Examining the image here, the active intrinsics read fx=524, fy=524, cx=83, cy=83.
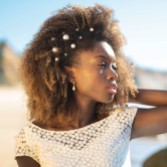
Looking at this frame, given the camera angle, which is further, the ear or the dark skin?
the ear

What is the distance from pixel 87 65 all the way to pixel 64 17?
278mm

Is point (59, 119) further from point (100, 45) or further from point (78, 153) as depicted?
point (100, 45)

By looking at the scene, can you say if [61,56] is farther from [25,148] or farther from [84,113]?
[25,148]

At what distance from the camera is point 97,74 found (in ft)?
7.68

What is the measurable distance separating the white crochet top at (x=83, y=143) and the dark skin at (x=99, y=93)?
5 cm

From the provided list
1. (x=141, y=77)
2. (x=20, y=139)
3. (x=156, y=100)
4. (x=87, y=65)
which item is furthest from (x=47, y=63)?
(x=141, y=77)

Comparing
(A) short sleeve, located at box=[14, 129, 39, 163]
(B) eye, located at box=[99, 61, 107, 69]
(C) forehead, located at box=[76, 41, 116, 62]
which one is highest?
(C) forehead, located at box=[76, 41, 116, 62]

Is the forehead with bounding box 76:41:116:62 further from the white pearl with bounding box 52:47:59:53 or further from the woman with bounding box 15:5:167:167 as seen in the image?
the white pearl with bounding box 52:47:59:53

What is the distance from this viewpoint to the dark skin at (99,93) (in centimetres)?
232

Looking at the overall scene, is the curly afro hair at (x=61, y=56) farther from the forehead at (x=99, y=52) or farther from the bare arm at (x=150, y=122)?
the bare arm at (x=150, y=122)

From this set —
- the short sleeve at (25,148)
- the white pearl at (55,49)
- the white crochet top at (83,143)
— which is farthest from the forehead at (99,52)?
the short sleeve at (25,148)

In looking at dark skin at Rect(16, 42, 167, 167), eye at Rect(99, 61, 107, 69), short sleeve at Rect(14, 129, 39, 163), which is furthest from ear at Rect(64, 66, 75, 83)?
short sleeve at Rect(14, 129, 39, 163)

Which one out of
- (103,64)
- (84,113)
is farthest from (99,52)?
(84,113)

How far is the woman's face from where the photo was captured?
2314mm
